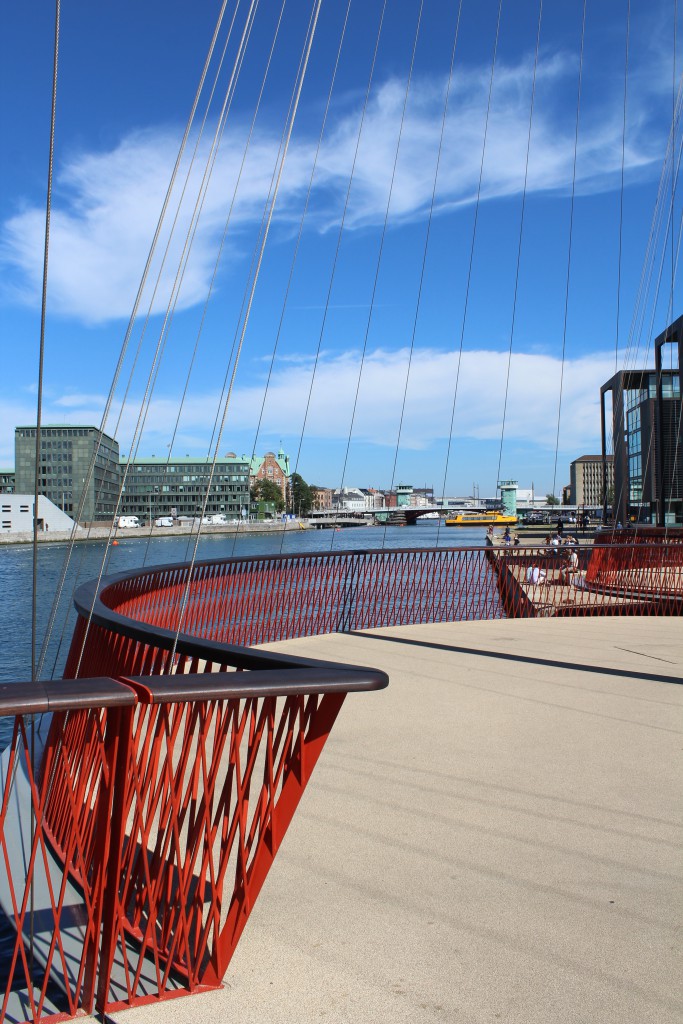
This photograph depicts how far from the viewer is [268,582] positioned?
10.1 meters

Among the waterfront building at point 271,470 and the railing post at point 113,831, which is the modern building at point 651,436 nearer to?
the railing post at point 113,831

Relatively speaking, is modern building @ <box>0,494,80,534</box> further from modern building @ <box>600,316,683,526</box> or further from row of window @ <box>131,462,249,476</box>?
modern building @ <box>600,316,683,526</box>

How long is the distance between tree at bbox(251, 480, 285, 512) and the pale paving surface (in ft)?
468

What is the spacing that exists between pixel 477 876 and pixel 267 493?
15222 cm

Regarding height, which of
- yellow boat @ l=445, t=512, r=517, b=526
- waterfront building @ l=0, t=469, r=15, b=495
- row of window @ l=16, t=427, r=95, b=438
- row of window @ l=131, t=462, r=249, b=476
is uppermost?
row of window @ l=16, t=427, r=95, b=438

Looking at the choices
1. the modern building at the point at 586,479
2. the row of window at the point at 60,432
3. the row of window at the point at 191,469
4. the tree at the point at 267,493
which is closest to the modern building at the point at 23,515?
the row of window at the point at 60,432

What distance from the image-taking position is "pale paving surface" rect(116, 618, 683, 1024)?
100 inches

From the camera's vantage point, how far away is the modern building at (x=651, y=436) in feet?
162

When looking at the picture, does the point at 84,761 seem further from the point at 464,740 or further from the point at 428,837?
the point at 464,740

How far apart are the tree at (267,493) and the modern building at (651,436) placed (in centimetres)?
8727

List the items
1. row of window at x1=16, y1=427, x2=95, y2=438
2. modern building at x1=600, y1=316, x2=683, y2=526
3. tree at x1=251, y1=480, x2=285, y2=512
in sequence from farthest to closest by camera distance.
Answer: tree at x1=251, y1=480, x2=285, y2=512
row of window at x1=16, y1=427, x2=95, y2=438
modern building at x1=600, y1=316, x2=683, y2=526

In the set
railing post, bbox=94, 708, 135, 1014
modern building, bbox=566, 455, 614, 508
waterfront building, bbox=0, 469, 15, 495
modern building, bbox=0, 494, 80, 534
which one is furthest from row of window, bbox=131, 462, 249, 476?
railing post, bbox=94, 708, 135, 1014

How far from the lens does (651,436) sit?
51219 millimetres

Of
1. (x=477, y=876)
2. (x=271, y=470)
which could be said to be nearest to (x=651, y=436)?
(x=477, y=876)
